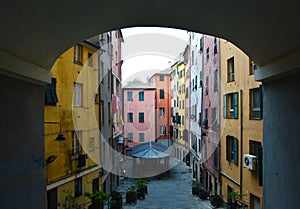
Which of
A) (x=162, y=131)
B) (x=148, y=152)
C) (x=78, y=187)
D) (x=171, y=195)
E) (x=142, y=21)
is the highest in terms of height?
(x=142, y=21)

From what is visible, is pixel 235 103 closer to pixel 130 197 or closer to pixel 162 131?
pixel 130 197

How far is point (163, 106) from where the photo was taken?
50.5 metres

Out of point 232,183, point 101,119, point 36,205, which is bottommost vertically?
point 232,183

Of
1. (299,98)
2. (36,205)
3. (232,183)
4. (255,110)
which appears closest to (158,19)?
(299,98)

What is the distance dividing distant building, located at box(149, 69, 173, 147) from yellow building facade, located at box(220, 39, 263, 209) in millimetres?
31592

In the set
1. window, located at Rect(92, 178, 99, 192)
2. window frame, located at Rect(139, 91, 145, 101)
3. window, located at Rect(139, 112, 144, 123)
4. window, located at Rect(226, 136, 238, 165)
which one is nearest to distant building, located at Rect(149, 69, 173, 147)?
window, located at Rect(139, 112, 144, 123)

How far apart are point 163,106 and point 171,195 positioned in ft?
98.0

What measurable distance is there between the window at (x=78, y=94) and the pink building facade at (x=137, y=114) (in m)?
30.2

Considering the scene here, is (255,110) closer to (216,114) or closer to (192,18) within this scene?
(216,114)

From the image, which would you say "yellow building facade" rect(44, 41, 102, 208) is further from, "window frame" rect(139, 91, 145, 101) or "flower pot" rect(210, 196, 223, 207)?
"window frame" rect(139, 91, 145, 101)

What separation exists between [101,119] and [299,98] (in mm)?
15099

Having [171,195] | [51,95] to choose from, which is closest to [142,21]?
[51,95]

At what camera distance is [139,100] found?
152ft

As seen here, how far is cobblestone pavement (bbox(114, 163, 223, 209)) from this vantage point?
A: 17.3m
